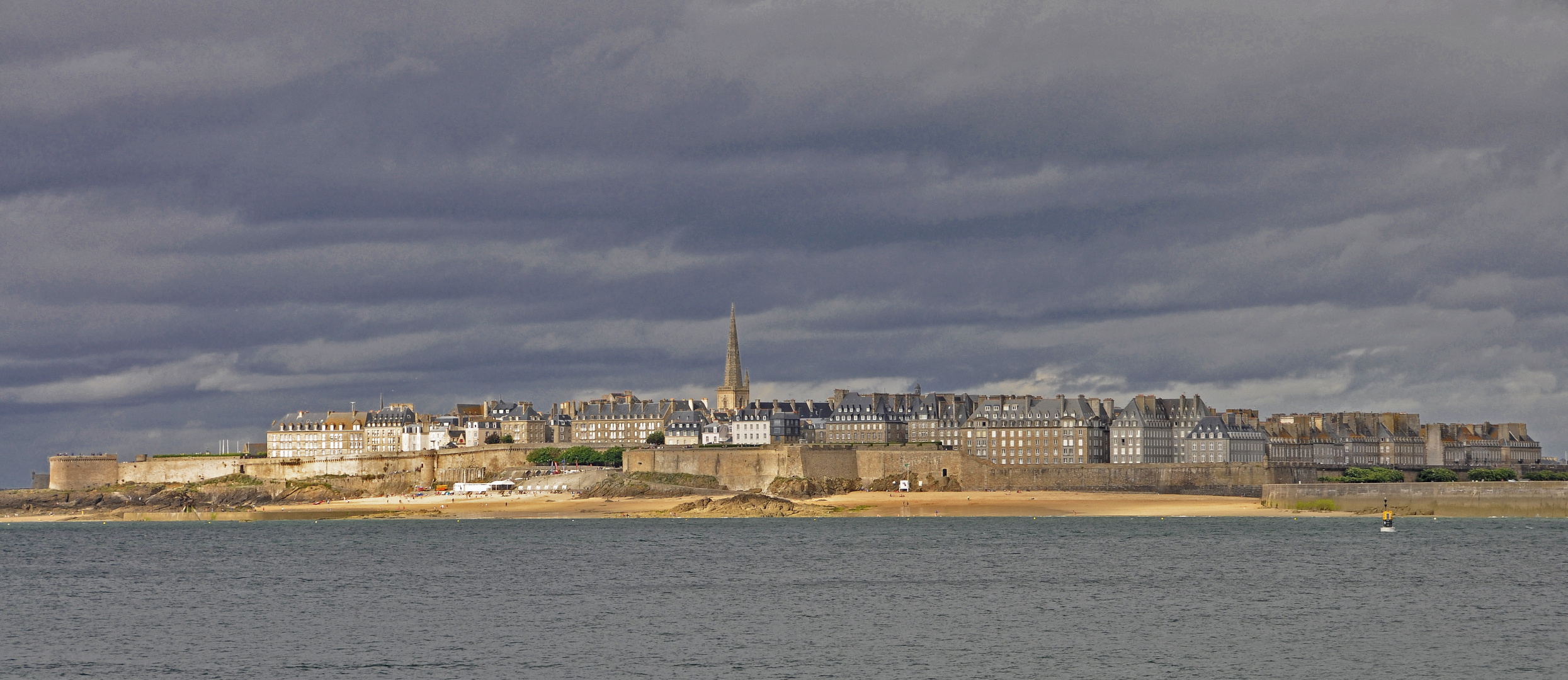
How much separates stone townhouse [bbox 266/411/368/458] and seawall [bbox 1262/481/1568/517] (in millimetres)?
98899

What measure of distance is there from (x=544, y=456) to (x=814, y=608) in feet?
285

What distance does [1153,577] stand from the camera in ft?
161

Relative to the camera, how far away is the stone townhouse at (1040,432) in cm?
12012

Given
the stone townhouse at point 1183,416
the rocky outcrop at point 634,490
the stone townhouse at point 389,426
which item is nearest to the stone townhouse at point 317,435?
the stone townhouse at point 389,426

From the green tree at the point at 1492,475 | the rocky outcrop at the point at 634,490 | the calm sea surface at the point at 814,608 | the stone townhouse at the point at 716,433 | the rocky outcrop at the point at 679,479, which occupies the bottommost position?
the green tree at the point at 1492,475

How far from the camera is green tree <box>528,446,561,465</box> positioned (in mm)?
125562

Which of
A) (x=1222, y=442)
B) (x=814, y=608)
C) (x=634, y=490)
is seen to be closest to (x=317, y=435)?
(x=634, y=490)

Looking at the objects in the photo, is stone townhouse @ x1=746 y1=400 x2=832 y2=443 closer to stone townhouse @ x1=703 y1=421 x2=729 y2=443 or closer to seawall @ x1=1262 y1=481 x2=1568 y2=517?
stone townhouse @ x1=703 y1=421 x2=729 y2=443

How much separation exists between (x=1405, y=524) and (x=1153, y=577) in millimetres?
35364

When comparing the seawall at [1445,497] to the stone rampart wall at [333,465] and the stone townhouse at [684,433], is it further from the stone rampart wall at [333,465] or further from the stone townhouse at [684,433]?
the stone rampart wall at [333,465]

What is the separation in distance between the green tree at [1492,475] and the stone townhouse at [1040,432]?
26.3 m

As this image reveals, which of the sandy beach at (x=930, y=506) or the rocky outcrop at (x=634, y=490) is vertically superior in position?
the rocky outcrop at (x=634, y=490)

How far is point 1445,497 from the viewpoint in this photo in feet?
277

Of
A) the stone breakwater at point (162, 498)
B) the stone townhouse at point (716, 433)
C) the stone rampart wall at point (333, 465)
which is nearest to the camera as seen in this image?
the stone breakwater at point (162, 498)
